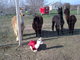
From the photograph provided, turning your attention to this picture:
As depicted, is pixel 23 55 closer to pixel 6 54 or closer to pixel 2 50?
pixel 6 54

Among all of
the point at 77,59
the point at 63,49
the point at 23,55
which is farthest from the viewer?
the point at 63,49

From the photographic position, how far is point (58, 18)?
7.18 meters

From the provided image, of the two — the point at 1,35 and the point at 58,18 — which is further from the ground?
the point at 58,18

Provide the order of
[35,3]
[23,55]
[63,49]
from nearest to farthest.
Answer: [23,55] → [63,49] → [35,3]

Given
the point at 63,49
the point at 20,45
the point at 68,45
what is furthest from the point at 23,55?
the point at 68,45

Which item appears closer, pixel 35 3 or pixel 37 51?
pixel 37 51

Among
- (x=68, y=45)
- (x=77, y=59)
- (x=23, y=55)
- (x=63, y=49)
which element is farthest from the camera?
(x=68, y=45)

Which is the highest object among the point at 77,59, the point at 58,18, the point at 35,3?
the point at 35,3

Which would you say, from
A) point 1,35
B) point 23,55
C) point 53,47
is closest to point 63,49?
point 53,47

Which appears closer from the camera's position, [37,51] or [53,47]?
[37,51]

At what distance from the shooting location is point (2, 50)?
5.20m

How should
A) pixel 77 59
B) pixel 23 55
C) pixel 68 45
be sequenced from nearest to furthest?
pixel 77 59 < pixel 23 55 < pixel 68 45

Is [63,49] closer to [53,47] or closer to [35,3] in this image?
[53,47]

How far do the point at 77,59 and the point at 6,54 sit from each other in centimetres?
219
